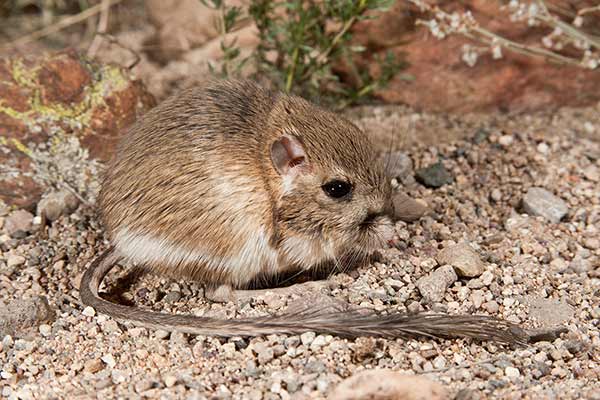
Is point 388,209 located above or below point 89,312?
above

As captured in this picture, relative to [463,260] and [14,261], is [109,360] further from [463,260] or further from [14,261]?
[463,260]

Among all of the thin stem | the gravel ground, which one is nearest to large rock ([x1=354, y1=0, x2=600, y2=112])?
the gravel ground

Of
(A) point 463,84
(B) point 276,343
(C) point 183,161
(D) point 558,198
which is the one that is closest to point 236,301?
(B) point 276,343

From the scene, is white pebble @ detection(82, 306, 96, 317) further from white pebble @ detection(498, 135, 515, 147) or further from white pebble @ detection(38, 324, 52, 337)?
white pebble @ detection(498, 135, 515, 147)

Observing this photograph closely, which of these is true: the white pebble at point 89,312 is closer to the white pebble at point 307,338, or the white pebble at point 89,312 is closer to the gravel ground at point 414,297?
the gravel ground at point 414,297

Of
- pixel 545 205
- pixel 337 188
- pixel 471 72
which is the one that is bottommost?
pixel 545 205

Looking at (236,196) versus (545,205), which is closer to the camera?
(236,196)

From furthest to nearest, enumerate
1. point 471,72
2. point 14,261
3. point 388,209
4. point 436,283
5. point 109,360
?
point 471,72 → point 14,261 → point 388,209 → point 436,283 → point 109,360

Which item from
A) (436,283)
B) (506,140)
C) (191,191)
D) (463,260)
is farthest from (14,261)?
(506,140)
